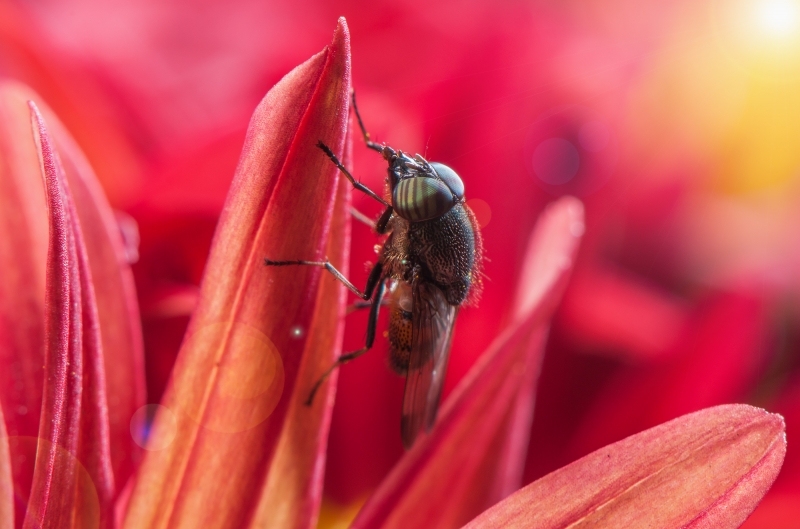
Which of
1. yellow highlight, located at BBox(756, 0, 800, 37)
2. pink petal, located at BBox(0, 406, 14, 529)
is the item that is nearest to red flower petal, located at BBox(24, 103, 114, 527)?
pink petal, located at BBox(0, 406, 14, 529)

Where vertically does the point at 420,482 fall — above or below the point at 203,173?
below

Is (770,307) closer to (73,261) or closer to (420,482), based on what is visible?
(420,482)

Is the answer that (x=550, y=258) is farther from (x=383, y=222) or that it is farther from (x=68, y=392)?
(x=68, y=392)

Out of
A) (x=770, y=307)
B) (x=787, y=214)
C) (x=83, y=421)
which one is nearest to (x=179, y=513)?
(x=83, y=421)

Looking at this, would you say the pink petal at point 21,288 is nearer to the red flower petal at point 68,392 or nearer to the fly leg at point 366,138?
the red flower petal at point 68,392

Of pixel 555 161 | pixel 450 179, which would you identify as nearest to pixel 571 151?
pixel 555 161

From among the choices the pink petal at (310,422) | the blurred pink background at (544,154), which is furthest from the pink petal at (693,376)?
the pink petal at (310,422)

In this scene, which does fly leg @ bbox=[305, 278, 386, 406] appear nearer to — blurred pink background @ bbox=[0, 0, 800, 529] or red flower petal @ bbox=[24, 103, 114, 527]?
blurred pink background @ bbox=[0, 0, 800, 529]
